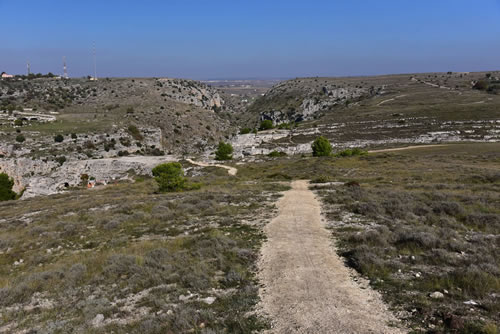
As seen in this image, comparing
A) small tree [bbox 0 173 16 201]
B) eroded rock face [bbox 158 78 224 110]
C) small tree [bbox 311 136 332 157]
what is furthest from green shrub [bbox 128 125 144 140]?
eroded rock face [bbox 158 78 224 110]

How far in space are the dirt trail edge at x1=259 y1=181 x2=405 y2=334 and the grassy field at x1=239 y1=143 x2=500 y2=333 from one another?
0.68 m

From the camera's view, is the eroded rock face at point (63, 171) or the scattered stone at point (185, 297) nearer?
the scattered stone at point (185, 297)

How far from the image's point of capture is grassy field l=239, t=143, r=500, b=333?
26.4 ft

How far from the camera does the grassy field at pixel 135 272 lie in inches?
336

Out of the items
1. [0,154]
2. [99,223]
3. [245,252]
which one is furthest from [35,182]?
[245,252]

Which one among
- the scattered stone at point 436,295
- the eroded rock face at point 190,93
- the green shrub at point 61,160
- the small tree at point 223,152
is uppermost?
the eroded rock face at point 190,93

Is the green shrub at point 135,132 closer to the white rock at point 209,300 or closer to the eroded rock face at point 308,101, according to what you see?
the eroded rock face at point 308,101

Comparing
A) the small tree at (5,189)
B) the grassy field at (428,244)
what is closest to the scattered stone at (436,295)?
the grassy field at (428,244)

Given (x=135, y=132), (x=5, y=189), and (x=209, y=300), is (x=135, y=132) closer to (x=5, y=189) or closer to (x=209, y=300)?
(x=5, y=189)

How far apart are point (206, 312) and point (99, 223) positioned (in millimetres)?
13951

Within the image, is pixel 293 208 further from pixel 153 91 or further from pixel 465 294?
pixel 153 91

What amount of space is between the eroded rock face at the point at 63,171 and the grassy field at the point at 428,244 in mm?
40599

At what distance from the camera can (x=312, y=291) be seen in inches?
370

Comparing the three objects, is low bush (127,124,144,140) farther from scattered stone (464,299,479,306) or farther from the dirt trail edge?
scattered stone (464,299,479,306)
